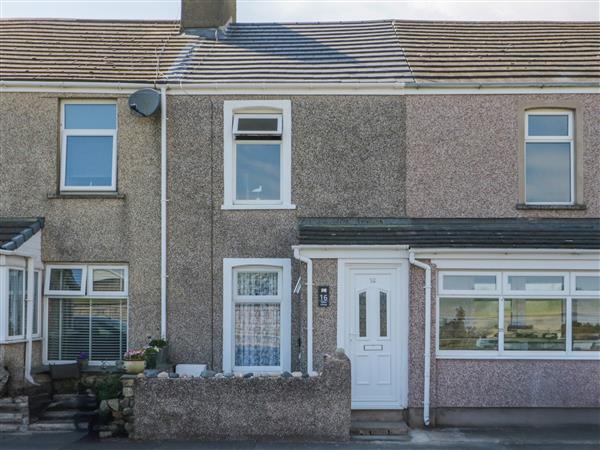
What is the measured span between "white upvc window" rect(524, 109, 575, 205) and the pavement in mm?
3917

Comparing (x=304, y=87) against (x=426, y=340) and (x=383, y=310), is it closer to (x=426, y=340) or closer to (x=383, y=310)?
(x=383, y=310)

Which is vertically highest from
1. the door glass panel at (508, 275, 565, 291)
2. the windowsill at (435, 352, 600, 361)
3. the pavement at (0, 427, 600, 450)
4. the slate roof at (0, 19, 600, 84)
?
the slate roof at (0, 19, 600, 84)

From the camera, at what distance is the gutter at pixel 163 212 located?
1244 centimetres

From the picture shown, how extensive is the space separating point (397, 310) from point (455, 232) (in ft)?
5.02

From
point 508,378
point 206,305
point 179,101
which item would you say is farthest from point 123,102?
point 508,378

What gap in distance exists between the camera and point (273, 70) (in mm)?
13352

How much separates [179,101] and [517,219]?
5919 millimetres

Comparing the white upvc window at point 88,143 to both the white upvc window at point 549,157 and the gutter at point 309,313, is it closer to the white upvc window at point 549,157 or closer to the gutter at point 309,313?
the gutter at point 309,313

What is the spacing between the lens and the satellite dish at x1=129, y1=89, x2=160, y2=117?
40.9 ft

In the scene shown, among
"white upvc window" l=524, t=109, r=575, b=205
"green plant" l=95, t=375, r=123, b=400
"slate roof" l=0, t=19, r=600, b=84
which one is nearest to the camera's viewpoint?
"green plant" l=95, t=375, r=123, b=400

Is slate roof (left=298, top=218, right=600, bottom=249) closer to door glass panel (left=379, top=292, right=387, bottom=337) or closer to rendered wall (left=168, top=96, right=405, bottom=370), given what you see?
rendered wall (left=168, top=96, right=405, bottom=370)

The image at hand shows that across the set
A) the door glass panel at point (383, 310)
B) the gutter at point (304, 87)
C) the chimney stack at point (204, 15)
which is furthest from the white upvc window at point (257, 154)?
the chimney stack at point (204, 15)

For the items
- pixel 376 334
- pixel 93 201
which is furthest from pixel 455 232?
pixel 93 201

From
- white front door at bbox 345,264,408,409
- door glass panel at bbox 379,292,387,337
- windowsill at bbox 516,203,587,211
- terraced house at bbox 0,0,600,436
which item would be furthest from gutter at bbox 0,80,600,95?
door glass panel at bbox 379,292,387,337
